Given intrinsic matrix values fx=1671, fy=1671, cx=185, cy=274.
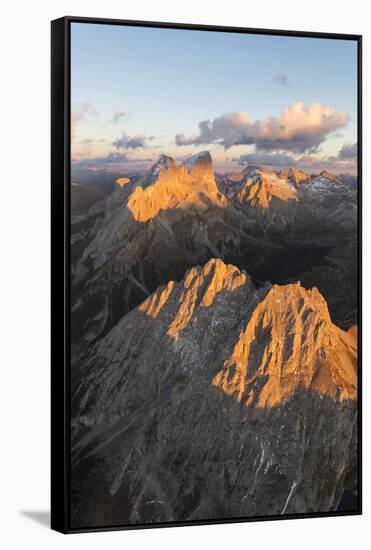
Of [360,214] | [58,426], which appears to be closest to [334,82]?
[360,214]

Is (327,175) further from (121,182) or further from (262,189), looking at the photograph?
(121,182)

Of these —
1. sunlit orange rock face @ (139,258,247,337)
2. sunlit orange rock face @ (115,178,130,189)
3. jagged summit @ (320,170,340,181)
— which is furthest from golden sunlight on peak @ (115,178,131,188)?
jagged summit @ (320,170,340,181)

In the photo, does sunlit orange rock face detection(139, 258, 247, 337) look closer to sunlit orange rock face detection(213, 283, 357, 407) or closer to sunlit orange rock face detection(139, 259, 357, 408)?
sunlit orange rock face detection(139, 259, 357, 408)

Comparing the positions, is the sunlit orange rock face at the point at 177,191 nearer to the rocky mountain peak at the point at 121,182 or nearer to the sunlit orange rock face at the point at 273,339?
the rocky mountain peak at the point at 121,182

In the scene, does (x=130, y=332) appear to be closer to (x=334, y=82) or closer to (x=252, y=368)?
(x=252, y=368)

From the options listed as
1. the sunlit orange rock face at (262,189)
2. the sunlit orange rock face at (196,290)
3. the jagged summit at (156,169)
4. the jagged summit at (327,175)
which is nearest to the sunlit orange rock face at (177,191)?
the jagged summit at (156,169)

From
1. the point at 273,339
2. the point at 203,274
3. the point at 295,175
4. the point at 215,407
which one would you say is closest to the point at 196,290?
the point at 203,274
